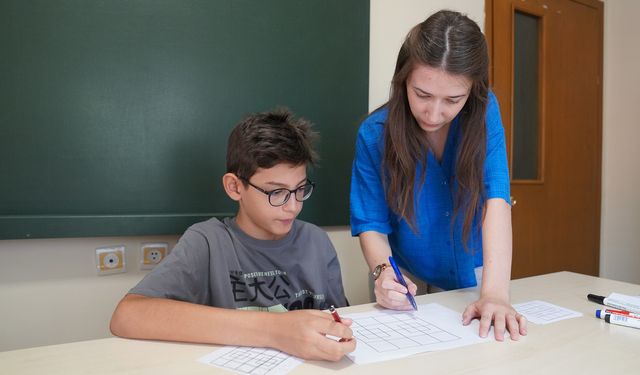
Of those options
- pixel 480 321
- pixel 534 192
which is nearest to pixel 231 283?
pixel 480 321

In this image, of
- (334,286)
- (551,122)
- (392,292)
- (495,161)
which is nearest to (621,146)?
(551,122)

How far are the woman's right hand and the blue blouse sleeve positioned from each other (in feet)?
0.80

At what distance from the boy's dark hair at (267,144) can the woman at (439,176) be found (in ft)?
0.60

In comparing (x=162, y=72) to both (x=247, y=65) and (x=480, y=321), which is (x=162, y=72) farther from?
(x=480, y=321)

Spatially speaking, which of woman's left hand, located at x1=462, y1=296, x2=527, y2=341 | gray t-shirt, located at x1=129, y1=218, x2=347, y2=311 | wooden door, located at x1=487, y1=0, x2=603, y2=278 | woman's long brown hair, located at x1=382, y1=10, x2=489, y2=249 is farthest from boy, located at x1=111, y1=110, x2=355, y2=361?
wooden door, located at x1=487, y1=0, x2=603, y2=278

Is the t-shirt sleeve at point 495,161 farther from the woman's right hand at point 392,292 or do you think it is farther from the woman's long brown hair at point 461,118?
the woman's right hand at point 392,292

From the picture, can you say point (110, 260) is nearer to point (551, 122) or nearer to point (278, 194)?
point (278, 194)

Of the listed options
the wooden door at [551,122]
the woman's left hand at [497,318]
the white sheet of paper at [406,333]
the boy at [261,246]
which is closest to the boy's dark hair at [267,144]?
the boy at [261,246]

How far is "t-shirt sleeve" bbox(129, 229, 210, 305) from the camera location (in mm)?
908

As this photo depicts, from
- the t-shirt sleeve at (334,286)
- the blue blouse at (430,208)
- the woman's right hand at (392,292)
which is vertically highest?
the blue blouse at (430,208)

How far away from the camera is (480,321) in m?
0.87

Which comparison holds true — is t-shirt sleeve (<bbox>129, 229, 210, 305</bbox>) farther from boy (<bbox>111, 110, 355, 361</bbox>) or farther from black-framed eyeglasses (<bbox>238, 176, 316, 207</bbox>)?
black-framed eyeglasses (<bbox>238, 176, 316, 207</bbox>)

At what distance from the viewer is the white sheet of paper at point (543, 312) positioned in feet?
3.11

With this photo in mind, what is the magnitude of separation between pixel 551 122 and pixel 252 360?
9.05 ft
